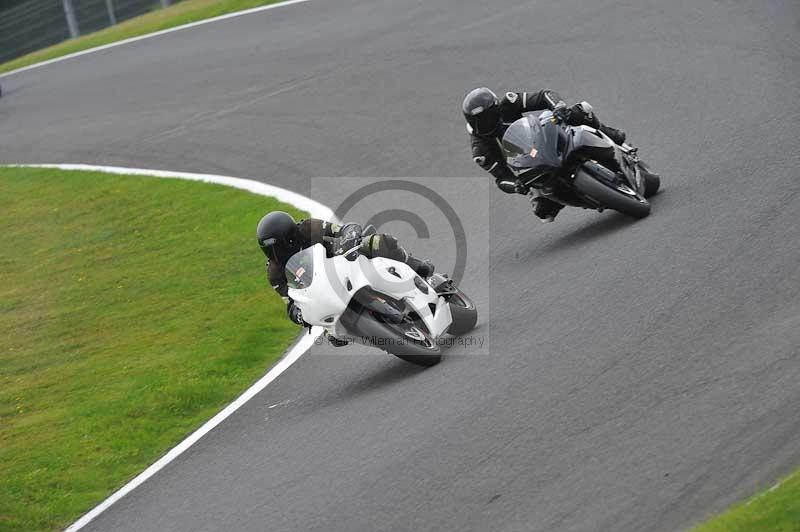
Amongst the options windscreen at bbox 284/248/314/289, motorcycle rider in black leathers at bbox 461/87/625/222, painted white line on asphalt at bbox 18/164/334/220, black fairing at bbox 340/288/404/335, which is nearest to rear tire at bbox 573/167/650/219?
motorcycle rider in black leathers at bbox 461/87/625/222

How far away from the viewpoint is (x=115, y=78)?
24.7 meters

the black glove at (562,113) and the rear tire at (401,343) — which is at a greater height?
the black glove at (562,113)

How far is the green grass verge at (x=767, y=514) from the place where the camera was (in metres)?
5.28

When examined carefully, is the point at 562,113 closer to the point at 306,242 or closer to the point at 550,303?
the point at 550,303

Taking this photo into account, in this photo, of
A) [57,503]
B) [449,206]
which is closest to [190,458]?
[57,503]

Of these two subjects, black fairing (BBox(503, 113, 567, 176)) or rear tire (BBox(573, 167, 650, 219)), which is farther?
black fairing (BBox(503, 113, 567, 176))

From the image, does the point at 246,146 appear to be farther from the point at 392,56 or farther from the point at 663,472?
the point at 663,472

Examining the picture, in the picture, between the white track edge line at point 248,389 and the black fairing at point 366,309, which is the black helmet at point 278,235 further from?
the white track edge line at point 248,389

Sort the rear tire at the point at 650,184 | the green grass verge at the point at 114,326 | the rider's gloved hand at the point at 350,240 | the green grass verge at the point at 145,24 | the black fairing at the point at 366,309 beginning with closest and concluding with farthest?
the black fairing at the point at 366,309 < the rider's gloved hand at the point at 350,240 < the green grass verge at the point at 114,326 < the rear tire at the point at 650,184 < the green grass verge at the point at 145,24

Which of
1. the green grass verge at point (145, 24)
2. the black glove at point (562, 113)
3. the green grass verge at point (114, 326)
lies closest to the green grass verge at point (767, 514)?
the green grass verge at point (114, 326)

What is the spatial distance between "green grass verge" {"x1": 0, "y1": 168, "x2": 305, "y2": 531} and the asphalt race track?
2.26ft

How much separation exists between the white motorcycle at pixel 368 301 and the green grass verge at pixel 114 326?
1719 mm

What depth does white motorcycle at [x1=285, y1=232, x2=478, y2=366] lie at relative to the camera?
29.8 feet

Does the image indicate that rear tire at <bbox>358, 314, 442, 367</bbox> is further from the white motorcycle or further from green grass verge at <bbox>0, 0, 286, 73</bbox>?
green grass verge at <bbox>0, 0, 286, 73</bbox>
